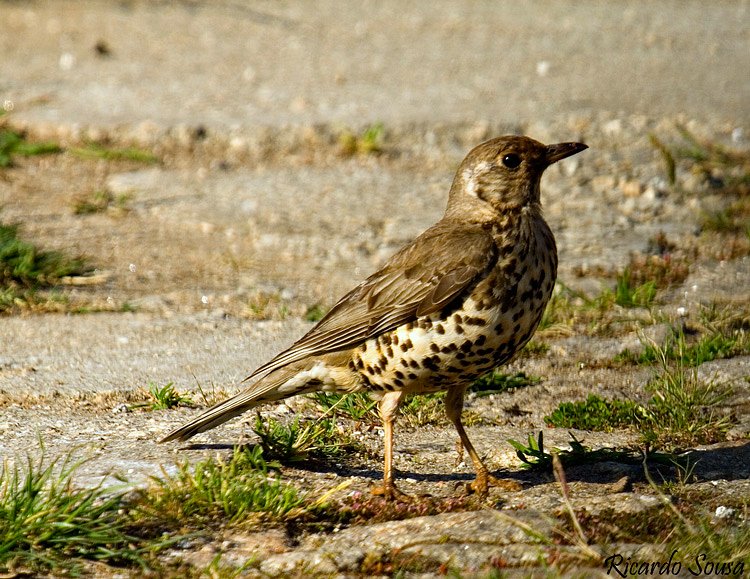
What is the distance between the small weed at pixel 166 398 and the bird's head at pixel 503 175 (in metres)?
1.50

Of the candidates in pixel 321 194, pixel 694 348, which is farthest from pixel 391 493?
pixel 321 194

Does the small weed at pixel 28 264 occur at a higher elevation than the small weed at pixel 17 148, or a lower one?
lower

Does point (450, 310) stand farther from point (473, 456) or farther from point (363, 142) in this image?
point (363, 142)

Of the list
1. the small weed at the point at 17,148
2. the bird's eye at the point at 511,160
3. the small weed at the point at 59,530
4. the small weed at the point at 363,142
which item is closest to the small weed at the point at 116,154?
the small weed at the point at 17,148

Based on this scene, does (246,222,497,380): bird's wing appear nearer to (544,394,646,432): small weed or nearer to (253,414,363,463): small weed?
(253,414,363,463): small weed

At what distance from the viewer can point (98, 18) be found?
13.3 meters

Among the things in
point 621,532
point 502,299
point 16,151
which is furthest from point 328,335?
point 16,151

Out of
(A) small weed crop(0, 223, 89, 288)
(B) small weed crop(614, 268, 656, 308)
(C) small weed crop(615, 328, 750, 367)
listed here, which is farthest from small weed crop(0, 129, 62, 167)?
(C) small weed crop(615, 328, 750, 367)

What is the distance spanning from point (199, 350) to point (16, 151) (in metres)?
4.16

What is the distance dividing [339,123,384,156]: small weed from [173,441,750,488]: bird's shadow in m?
4.88

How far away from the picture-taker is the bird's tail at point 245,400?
191 inches

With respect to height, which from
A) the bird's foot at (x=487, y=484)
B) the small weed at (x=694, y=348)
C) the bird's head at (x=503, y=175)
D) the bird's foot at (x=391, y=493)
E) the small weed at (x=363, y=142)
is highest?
the bird's head at (x=503, y=175)

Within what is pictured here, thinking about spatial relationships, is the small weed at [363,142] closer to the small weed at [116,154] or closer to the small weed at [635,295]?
the small weed at [116,154]

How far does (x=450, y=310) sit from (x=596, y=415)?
1172 mm
